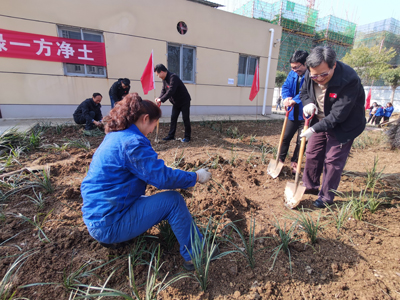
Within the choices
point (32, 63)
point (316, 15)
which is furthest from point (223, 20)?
point (316, 15)

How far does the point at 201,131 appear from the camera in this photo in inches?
233

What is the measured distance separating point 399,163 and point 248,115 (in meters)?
6.25

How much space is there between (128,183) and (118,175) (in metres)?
0.08

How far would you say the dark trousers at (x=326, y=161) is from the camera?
2236 millimetres

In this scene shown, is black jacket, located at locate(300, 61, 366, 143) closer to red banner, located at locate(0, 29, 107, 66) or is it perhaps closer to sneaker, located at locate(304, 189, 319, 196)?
sneaker, located at locate(304, 189, 319, 196)

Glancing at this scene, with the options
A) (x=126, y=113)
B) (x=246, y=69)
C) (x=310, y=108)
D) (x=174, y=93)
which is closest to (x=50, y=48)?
(x=174, y=93)

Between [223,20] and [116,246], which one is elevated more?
[223,20]

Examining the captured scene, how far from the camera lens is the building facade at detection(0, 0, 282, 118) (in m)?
5.80

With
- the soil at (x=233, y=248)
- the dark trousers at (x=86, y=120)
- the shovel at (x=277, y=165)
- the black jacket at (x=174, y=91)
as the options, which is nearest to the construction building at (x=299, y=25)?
the black jacket at (x=174, y=91)

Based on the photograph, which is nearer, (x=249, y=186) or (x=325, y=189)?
(x=325, y=189)

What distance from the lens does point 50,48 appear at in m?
5.94

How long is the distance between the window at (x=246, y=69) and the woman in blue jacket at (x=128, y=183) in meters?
8.56

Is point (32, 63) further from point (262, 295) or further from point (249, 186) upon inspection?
point (262, 295)

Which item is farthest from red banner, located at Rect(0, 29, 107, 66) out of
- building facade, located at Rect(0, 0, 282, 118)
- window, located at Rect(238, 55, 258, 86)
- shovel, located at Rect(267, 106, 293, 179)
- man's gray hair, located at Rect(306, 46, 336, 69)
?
man's gray hair, located at Rect(306, 46, 336, 69)
